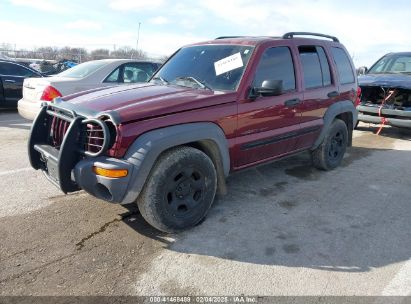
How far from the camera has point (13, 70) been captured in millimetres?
10445

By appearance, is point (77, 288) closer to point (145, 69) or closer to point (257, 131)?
point (257, 131)

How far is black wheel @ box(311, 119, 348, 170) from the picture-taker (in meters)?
5.46

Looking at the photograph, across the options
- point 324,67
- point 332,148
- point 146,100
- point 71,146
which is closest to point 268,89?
point 146,100

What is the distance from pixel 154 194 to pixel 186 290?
0.88 meters

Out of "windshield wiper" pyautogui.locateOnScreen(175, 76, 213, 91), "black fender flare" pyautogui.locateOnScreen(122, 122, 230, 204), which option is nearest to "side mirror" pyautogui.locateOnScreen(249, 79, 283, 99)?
"windshield wiper" pyautogui.locateOnScreen(175, 76, 213, 91)

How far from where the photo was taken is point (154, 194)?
3.28m

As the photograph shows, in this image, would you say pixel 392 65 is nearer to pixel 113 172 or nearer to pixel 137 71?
pixel 137 71

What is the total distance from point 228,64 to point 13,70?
8.56 m

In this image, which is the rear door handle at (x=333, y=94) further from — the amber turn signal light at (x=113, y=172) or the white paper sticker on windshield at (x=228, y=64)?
the amber turn signal light at (x=113, y=172)

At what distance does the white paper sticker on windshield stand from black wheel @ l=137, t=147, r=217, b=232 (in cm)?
109

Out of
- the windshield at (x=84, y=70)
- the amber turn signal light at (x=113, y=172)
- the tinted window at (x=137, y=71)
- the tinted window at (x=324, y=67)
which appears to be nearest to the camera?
the amber turn signal light at (x=113, y=172)

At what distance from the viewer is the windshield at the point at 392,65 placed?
9.05 m

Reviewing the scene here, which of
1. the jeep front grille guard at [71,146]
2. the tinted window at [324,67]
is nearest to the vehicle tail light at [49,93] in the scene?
the jeep front grille guard at [71,146]

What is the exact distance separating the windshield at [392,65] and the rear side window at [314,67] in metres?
4.88
